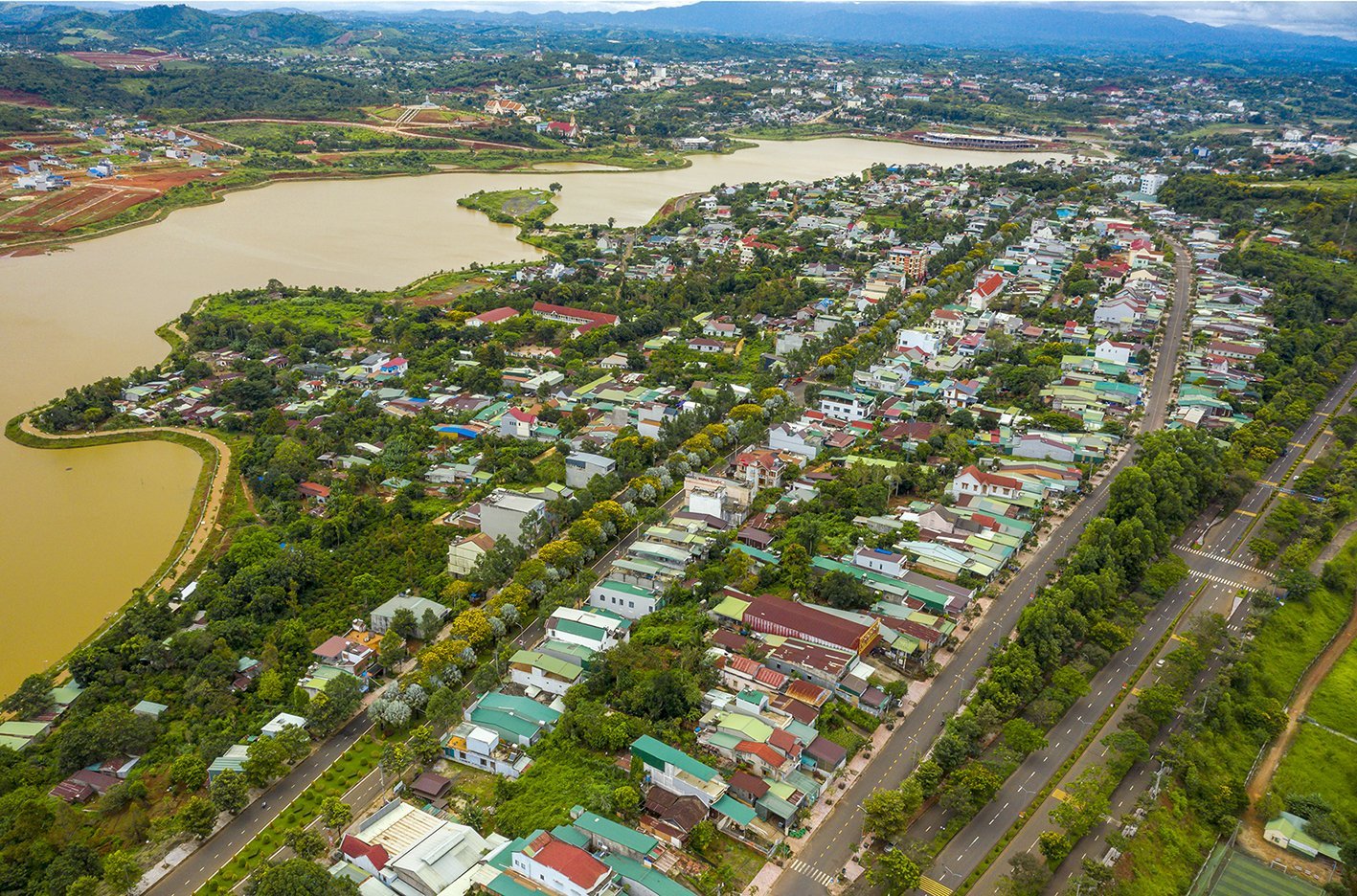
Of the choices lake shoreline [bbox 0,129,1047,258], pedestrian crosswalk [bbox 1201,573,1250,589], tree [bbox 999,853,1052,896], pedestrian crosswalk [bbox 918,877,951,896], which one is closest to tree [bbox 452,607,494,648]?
pedestrian crosswalk [bbox 918,877,951,896]

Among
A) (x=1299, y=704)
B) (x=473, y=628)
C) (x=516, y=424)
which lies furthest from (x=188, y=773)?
(x=1299, y=704)

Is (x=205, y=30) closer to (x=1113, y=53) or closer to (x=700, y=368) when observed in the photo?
(x=700, y=368)

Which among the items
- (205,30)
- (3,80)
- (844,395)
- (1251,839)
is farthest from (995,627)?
(205,30)

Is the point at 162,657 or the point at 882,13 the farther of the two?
the point at 882,13

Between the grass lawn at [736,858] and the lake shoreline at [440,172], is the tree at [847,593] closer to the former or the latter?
the grass lawn at [736,858]

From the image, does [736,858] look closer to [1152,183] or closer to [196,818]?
[196,818]

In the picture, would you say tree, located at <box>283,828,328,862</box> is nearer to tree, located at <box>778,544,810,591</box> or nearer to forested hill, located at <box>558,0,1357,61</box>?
tree, located at <box>778,544,810,591</box>

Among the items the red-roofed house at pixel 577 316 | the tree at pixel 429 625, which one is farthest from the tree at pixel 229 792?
the red-roofed house at pixel 577 316
